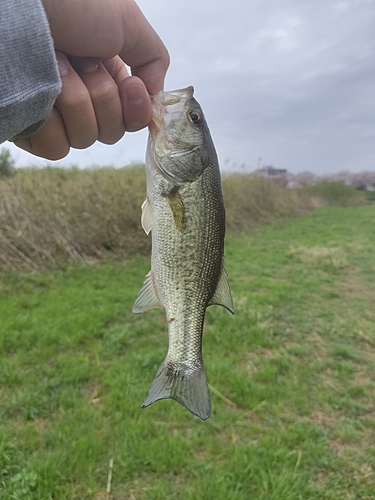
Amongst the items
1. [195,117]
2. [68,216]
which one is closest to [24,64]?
[195,117]

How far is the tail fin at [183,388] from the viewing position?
1.65m

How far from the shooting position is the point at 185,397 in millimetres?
1683

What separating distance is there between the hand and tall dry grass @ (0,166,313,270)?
7.53 metres

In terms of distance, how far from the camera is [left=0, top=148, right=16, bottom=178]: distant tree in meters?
11.0

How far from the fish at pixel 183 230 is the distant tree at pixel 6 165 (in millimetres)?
9790

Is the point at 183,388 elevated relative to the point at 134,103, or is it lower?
lower

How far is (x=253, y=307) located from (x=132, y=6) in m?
6.27

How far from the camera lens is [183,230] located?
176 cm

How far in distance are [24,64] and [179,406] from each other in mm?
3740

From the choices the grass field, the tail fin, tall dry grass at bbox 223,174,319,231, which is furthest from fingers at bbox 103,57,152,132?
tall dry grass at bbox 223,174,319,231

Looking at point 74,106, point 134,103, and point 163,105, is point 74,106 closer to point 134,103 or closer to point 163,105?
point 134,103

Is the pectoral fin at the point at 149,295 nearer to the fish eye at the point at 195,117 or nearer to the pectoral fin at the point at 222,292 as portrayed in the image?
the pectoral fin at the point at 222,292

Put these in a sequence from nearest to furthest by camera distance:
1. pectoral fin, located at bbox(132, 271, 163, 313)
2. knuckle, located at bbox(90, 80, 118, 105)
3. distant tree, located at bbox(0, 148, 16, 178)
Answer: knuckle, located at bbox(90, 80, 118, 105) → pectoral fin, located at bbox(132, 271, 163, 313) → distant tree, located at bbox(0, 148, 16, 178)

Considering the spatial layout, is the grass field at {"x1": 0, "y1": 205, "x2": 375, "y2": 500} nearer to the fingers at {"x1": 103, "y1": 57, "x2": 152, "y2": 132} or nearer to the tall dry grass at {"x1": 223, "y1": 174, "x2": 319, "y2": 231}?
the fingers at {"x1": 103, "y1": 57, "x2": 152, "y2": 132}
